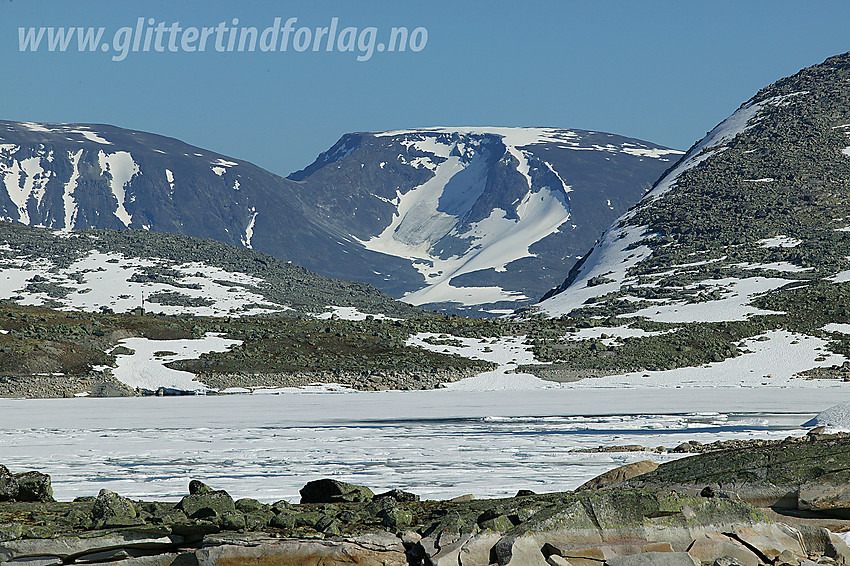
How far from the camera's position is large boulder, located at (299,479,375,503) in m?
16.3

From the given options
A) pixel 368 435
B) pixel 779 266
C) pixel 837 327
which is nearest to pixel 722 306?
pixel 837 327

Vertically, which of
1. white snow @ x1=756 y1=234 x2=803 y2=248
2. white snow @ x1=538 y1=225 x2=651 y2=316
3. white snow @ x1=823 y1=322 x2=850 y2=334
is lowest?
white snow @ x1=823 y1=322 x2=850 y2=334

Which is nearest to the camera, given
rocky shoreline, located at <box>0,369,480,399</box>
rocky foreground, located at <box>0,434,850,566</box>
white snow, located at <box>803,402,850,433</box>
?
rocky foreground, located at <box>0,434,850,566</box>

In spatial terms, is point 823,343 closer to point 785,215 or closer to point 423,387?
point 423,387

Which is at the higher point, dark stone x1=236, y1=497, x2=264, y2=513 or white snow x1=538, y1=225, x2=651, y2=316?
white snow x1=538, y1=225, x2=651, y2=316

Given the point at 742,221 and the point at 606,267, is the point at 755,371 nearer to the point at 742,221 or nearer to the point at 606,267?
the point at 606,267

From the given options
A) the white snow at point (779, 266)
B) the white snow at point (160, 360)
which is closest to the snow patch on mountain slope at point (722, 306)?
the white snow at point (779, 266)

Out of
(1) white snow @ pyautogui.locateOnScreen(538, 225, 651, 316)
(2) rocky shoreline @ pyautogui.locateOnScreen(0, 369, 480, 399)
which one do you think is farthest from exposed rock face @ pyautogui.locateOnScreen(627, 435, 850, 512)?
(1) white snow @ pyautogui.locateOnScreen(538, 225, 651, 316)

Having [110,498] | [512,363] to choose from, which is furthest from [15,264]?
[110,498]

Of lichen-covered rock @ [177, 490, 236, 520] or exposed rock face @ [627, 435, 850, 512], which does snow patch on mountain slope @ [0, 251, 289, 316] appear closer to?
lichen-covered rock @ [177, 490, 236, 520]

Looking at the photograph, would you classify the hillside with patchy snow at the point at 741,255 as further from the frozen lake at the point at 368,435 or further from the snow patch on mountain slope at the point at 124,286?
the snow patch on mountain slope at the point at 124,286

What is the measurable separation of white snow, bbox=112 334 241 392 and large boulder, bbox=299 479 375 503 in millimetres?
46788

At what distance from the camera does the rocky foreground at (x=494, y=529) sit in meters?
11.5

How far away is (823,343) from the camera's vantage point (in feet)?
246
